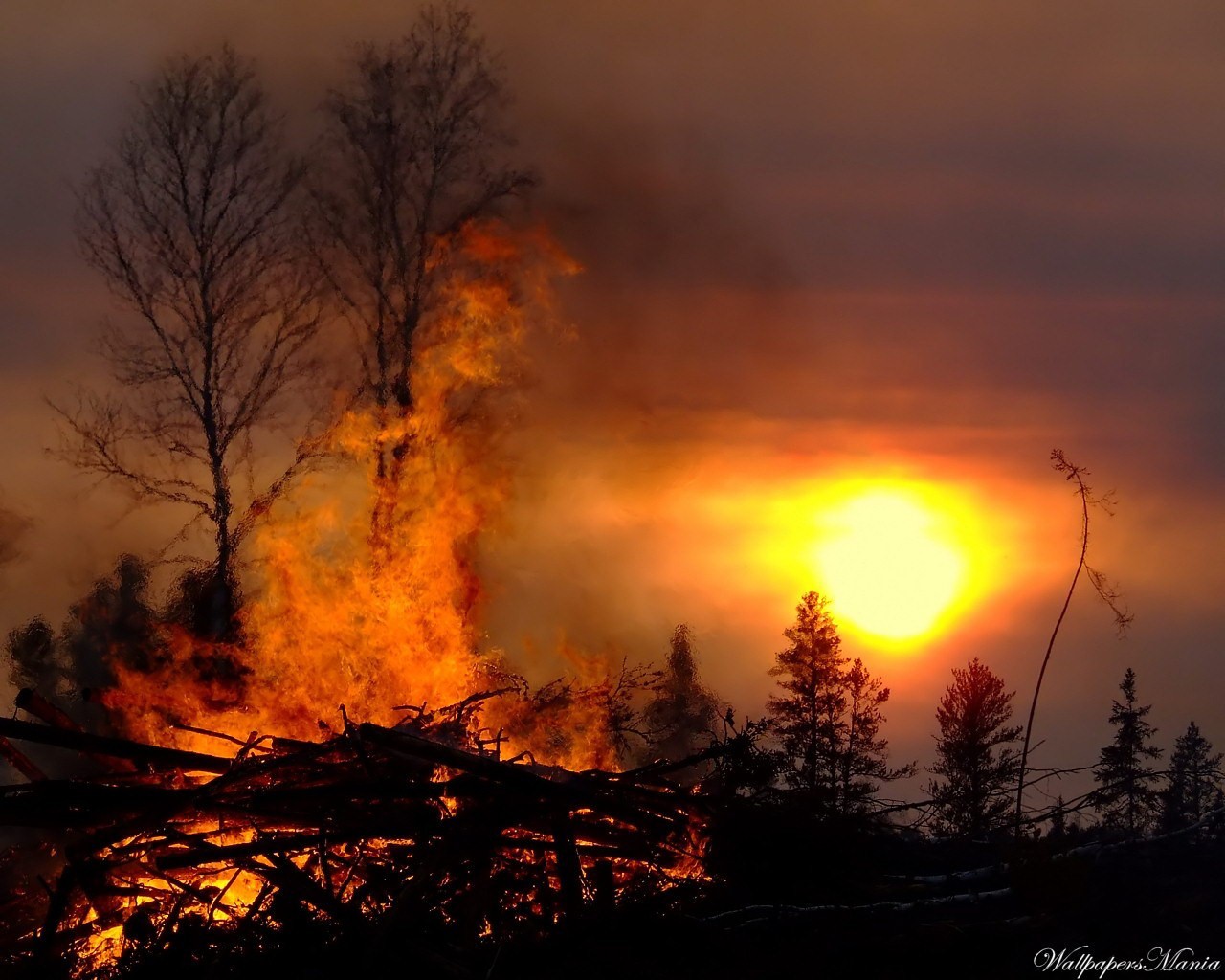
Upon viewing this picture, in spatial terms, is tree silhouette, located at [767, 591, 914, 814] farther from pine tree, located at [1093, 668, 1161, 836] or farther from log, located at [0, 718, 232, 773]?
log, located at [0, 718, 232, 773]

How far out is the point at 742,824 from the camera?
12.8m

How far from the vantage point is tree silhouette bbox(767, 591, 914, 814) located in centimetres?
2280

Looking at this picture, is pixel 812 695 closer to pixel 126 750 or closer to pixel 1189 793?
pixel 1189 793

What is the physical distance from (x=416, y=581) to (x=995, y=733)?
1189 cm

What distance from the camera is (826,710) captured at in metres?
23.4

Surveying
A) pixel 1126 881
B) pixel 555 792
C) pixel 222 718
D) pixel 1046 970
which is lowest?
pixel 1046 970

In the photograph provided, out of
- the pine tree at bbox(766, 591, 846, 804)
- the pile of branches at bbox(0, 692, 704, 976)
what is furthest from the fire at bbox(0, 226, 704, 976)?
the pine tree at bbox(766, 591, 846, 804)

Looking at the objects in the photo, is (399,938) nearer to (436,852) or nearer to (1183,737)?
(436,852)

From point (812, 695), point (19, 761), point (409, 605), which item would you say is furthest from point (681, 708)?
point (19, 761)

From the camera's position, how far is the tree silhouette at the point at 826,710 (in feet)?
74.8

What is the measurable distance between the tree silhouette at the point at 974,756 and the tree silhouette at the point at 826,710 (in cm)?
124

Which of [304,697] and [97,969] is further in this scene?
[304,697]

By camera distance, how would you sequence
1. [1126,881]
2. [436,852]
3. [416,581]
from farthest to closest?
[416,581], [1126,881], [436,852]

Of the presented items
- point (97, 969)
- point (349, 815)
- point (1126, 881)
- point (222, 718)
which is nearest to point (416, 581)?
point (222, 718)
